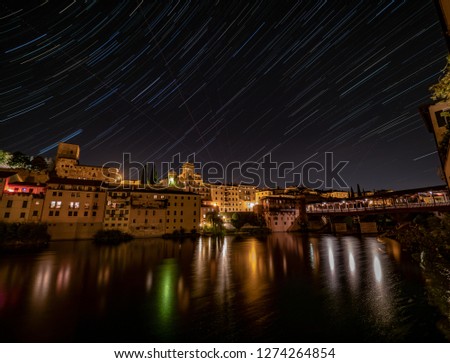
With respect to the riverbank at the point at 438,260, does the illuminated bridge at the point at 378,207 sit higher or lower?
higher

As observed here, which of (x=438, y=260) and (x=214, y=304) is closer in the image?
(x=438, y=260)

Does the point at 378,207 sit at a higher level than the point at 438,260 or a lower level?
higher

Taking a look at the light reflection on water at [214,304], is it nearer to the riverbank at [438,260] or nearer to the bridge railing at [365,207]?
the riverbank at [438,260]

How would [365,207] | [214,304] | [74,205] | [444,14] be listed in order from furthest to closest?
[365,207]
[74,205]
[214,304]
[444,14]

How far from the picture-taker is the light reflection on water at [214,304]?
9.81 metres

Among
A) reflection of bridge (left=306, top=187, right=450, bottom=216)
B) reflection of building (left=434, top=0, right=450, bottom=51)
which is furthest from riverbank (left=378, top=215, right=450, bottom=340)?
reflection of bridge (left=306, top=187, right=450, bottom=216)

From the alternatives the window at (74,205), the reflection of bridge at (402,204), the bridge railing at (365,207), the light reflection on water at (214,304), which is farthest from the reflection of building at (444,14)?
the window at (74,205)

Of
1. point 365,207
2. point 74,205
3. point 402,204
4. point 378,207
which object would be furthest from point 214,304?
point 365,207

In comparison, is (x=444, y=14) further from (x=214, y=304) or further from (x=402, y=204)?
(x=402, y=204)

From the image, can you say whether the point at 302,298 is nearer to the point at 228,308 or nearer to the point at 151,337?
the point at 228,308

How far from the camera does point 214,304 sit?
13430 millimetres

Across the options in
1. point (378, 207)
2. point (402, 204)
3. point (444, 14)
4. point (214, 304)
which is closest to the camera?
point (444, 14)
